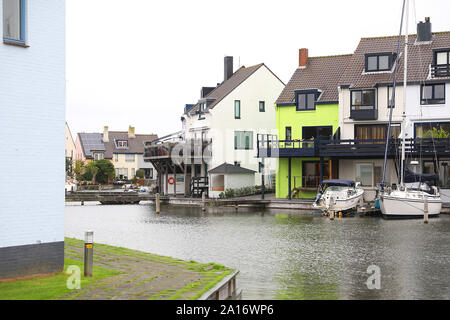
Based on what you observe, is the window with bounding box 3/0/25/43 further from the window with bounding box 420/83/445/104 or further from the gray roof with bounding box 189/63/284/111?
the gray roof with bounding box 189/63/284/111

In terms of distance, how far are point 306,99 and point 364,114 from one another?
6.32m

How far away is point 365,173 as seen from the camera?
47125 millimetres

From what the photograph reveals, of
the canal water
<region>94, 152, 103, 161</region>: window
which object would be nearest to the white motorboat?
the canal water

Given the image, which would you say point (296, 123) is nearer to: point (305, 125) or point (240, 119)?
point (305, 125)

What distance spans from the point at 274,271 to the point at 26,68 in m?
10.0

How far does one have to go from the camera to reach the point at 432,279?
17.9m

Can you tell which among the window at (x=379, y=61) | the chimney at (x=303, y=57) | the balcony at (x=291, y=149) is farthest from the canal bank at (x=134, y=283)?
the chimney at (x=303, y=57)

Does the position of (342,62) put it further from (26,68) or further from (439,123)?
(26,68)

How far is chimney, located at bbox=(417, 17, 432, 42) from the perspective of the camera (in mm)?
48125

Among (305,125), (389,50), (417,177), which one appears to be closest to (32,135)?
(417,177)

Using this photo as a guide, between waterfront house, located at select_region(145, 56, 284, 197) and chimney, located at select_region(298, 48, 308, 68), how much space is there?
7.66m

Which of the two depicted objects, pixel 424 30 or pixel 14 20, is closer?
pixel 14 20

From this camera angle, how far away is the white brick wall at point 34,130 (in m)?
13.4
